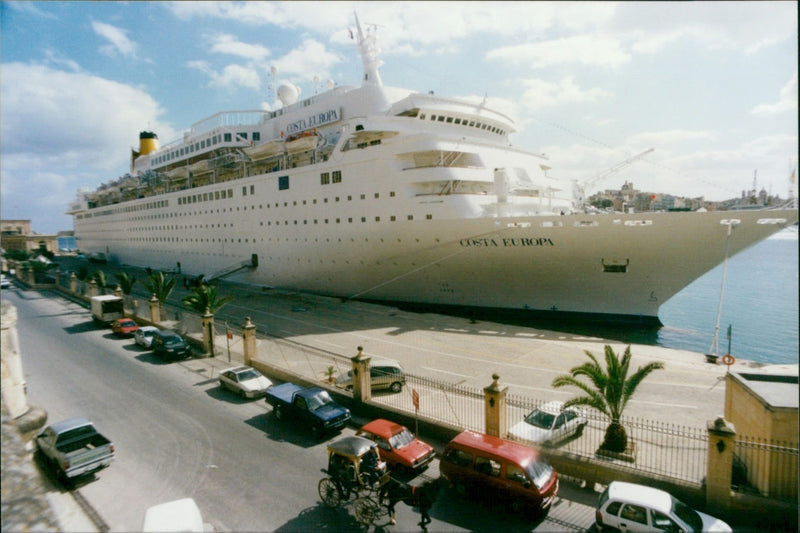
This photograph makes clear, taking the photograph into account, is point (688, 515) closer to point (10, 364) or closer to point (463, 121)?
point (10, 364)

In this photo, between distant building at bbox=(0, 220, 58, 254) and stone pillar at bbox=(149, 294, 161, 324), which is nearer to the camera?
stone pillar at bbox=(149, 294, 161, 324)

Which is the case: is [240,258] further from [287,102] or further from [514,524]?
[514,524]

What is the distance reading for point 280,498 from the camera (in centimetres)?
Result: 751

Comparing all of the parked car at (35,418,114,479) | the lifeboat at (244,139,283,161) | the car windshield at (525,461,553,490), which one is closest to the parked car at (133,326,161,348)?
the parked car at (35,418,114,479)

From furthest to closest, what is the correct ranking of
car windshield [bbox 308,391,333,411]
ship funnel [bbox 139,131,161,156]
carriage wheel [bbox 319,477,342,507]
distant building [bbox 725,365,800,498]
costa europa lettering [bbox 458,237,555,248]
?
ship funnel [bbox 139,131,161,156] → costa europa lettering [bbox 458,237,555,248] → car windshield [bbox 308,391,333,411] → carriage wheel [bbox 319,477,342,507] → distant building [bbox 725,365,800,498]

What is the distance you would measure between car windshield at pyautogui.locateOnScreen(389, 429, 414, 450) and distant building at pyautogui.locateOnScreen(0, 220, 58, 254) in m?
99.0

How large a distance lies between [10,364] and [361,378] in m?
7.40

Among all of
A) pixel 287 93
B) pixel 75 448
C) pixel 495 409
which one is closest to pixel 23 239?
pixel 287 93

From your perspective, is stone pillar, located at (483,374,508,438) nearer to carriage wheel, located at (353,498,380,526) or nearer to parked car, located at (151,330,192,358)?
carriage wheel, located at (353,498,380,526)

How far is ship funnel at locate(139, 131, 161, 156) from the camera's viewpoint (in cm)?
5944

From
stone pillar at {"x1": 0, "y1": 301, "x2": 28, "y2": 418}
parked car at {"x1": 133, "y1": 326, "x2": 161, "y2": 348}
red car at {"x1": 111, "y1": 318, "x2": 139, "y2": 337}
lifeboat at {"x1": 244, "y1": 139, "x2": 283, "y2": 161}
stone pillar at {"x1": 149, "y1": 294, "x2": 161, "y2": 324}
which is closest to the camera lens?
stone pillar at {"x1": 0, "y1": 301, "x2": 28, "y2": 418}

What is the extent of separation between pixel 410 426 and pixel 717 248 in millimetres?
14622

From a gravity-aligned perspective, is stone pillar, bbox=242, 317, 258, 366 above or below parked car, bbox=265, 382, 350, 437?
above

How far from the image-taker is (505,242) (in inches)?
742
